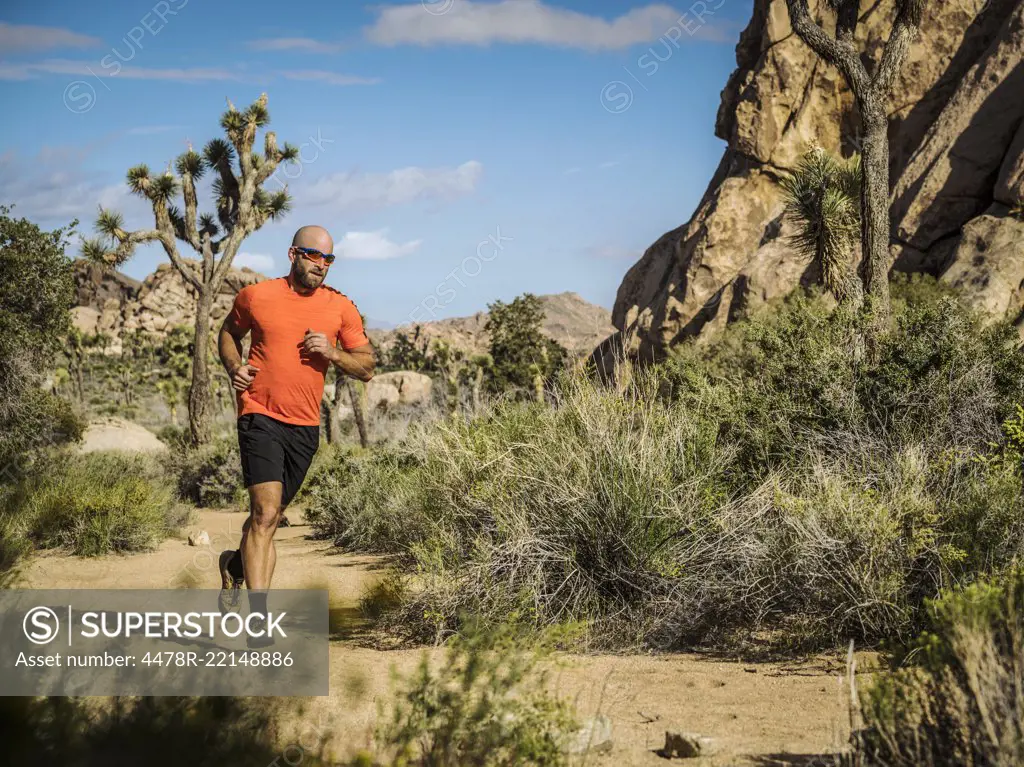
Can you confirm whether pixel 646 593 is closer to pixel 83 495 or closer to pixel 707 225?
pixel 83 495

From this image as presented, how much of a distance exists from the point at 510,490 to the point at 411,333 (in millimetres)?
63788

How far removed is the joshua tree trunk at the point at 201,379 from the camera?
69.0ft

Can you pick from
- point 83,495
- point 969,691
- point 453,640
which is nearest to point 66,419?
point 83,495

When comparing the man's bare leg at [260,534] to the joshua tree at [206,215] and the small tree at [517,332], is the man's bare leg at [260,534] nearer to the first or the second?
the joshua tree at [206,215]

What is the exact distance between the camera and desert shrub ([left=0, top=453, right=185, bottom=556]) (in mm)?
10445

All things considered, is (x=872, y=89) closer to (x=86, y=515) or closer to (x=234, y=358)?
(x=234, y=358)

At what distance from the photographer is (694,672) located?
5.18 meters

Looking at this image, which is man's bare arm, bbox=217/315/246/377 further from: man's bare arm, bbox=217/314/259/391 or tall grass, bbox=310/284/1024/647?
tall grass, bbox=310/284/1024/647

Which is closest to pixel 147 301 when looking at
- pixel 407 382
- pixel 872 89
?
pixel 407 382

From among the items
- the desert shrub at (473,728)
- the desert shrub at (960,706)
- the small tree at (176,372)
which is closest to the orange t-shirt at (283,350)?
the desert shrub at (473,728)

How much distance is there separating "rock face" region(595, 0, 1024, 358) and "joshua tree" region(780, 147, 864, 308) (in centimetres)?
514

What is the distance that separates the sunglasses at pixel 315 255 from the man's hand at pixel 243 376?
680 millimetres

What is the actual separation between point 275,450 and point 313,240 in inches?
46.9

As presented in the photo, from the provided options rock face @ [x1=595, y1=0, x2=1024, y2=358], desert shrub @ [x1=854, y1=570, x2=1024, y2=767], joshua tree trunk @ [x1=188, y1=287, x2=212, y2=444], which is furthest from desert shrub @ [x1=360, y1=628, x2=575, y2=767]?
rock face @ [x1=595, y1=0, x2=1024, y2=358]
